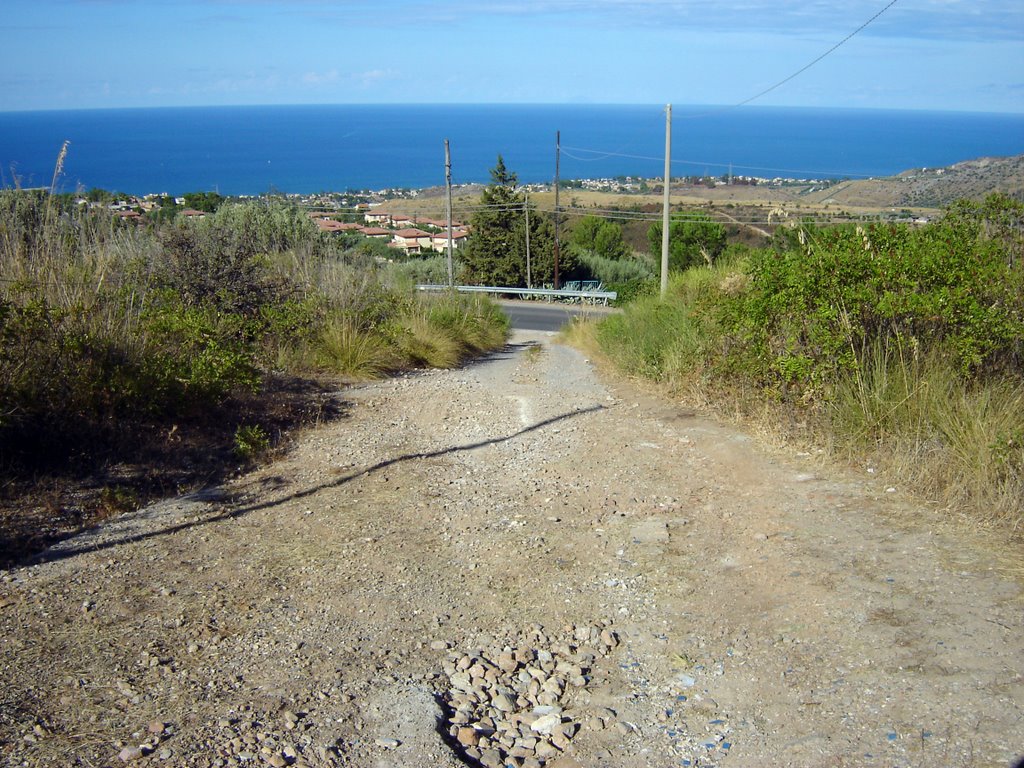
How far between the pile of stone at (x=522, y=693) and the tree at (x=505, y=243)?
39.1m

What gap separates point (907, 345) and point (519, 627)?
14.6ft

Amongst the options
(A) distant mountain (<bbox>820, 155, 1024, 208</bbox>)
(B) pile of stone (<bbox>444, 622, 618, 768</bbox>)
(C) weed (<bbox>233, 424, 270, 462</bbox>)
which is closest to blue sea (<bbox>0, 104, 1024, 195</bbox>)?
(A) distant mountain (<bbox>820, 155, 1024, 208</bbox>)

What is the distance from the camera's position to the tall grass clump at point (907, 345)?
633cm

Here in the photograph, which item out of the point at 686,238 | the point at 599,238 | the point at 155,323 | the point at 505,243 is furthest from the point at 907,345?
the point at 599,238

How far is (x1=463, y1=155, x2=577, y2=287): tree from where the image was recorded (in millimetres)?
43562

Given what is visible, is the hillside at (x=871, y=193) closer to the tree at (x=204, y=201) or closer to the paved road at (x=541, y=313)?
the paved road at (x=541, y=313)

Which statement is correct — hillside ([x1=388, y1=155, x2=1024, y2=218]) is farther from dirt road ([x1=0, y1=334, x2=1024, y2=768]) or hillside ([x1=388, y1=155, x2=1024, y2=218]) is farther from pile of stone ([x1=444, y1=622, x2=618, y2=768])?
pile of stone ([x1=444, y1=622, x2=618, y2=768])

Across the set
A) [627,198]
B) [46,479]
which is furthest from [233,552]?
[627,198]

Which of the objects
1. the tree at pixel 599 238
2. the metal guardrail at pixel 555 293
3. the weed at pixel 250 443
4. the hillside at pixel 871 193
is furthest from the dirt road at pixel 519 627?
the tree at pixel 599 238

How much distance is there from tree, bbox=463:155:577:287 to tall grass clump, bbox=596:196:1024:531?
35.0m

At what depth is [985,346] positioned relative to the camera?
7008 millimetres

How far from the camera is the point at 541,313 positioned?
30344 mm

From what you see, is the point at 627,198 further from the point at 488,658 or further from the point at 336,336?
the point at 488,658

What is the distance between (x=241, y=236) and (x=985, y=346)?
10.4m
